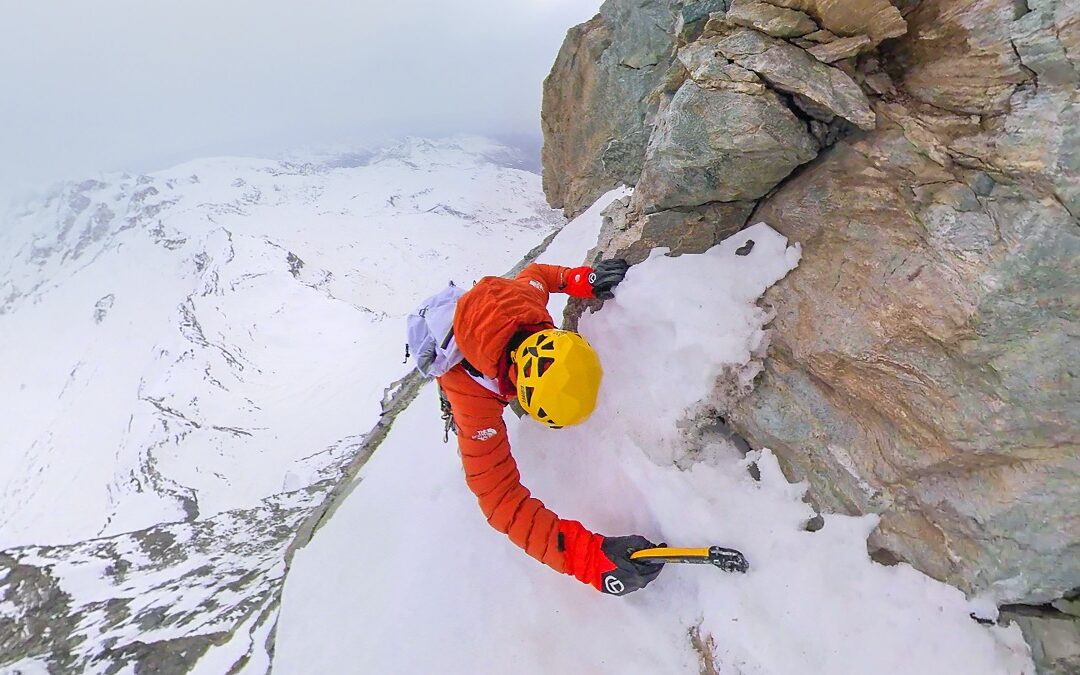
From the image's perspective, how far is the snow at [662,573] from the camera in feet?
11.9

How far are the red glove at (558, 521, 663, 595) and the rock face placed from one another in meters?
1.64

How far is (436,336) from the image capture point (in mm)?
4445

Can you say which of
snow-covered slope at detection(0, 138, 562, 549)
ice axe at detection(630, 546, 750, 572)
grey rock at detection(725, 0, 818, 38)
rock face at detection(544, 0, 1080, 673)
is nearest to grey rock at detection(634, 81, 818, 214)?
rock face at detection(544, 0, 1080, 673)

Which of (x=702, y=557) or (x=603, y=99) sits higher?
(x=603, y=99)

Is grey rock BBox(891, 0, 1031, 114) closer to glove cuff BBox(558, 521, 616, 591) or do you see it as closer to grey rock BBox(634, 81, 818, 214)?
grey rock BBox(634, 81, 818, 214)

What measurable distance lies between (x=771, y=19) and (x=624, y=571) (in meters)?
4.93

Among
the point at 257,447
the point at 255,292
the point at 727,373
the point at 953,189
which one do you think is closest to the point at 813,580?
the point at 727,373

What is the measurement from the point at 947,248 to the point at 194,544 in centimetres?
1955

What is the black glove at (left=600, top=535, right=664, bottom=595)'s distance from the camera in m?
4.14

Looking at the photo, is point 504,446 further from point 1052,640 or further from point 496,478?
point 1052,640

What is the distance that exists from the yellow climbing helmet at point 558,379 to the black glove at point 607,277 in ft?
8.25

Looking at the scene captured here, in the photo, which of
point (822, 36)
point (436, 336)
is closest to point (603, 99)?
point (822, 36)

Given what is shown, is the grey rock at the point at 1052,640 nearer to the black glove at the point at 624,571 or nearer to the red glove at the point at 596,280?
the black glove at the point at 624,571

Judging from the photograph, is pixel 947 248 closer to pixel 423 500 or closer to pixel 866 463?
pixel 866 463
